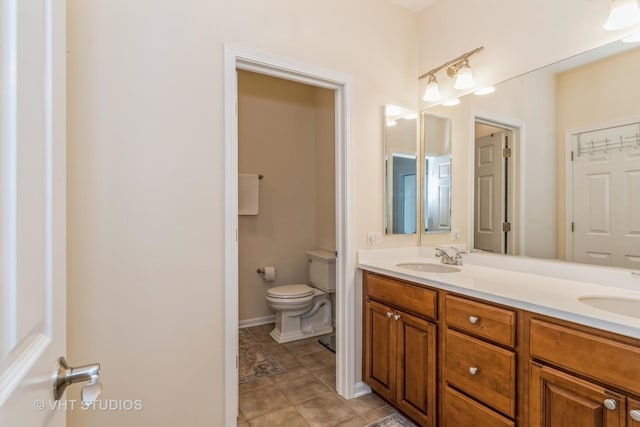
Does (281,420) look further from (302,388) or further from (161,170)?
(161,170)

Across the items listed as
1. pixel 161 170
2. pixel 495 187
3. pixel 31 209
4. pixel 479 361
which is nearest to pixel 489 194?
pixel 495 187

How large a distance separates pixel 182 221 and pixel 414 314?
1311 millimetres

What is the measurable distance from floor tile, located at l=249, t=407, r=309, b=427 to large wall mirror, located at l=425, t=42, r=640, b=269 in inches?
60.5

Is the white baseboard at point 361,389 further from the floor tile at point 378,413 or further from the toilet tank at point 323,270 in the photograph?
the toilet tank at point 323,270

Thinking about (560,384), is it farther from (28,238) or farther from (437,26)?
(437,26)

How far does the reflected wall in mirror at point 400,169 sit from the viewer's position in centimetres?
228

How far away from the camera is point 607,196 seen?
1513 millimetres

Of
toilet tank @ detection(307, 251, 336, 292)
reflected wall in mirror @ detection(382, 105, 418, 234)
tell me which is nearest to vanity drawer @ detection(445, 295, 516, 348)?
reflected wall in mirror @ detection(382, 105, 418, 234)

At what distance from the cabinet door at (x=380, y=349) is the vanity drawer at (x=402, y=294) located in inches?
2.7

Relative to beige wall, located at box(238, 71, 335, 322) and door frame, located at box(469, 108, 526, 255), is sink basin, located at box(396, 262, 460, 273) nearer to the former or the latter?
door frame, located at box(469, 108, 526, 255)

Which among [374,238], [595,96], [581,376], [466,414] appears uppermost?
[595,96]

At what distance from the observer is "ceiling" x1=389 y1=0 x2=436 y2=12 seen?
2.31 meters

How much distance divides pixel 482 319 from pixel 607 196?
33.6 inches

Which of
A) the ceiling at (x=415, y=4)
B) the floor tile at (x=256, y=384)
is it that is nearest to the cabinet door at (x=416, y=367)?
the floor tile at (x=256, y=384)
